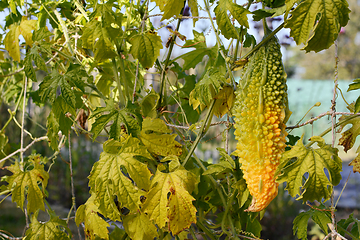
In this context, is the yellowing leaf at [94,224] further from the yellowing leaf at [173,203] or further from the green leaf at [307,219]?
the green leaf at [307,219]

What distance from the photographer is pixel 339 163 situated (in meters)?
0.78

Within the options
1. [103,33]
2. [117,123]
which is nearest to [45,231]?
[117,123]

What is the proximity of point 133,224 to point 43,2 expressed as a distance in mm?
1132

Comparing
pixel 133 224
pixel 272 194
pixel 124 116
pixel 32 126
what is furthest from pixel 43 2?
pixel 32 126

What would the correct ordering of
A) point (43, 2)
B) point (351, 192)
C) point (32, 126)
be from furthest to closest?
point (351, 192) → point (32, 126) → point (43, 2)

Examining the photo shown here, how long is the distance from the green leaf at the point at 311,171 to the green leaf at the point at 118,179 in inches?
16.4

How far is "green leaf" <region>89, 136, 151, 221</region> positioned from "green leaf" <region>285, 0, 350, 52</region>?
1.85 feet

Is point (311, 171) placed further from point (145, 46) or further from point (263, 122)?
point (145, 46)

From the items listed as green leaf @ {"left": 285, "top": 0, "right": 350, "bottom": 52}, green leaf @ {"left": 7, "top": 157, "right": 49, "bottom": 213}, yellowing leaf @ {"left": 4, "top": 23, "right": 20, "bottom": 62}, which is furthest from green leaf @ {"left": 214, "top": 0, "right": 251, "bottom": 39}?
yellowing leaf @ {"left": 4, "top": 23, "right": 20, "bottom": 62}

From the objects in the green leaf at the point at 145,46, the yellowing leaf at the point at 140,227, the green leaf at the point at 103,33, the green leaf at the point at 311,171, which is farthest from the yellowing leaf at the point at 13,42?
the green leaf at the point at 311,171

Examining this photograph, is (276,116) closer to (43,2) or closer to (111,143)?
(111,143)

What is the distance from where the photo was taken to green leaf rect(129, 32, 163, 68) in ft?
3.52

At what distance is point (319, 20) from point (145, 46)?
604 millimetres

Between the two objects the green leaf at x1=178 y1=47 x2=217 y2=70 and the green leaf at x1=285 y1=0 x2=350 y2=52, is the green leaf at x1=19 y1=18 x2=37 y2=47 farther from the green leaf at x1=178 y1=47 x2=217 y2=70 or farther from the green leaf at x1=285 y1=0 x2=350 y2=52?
the green leaf at x1=285 y1=0 x2=350 y2=52
